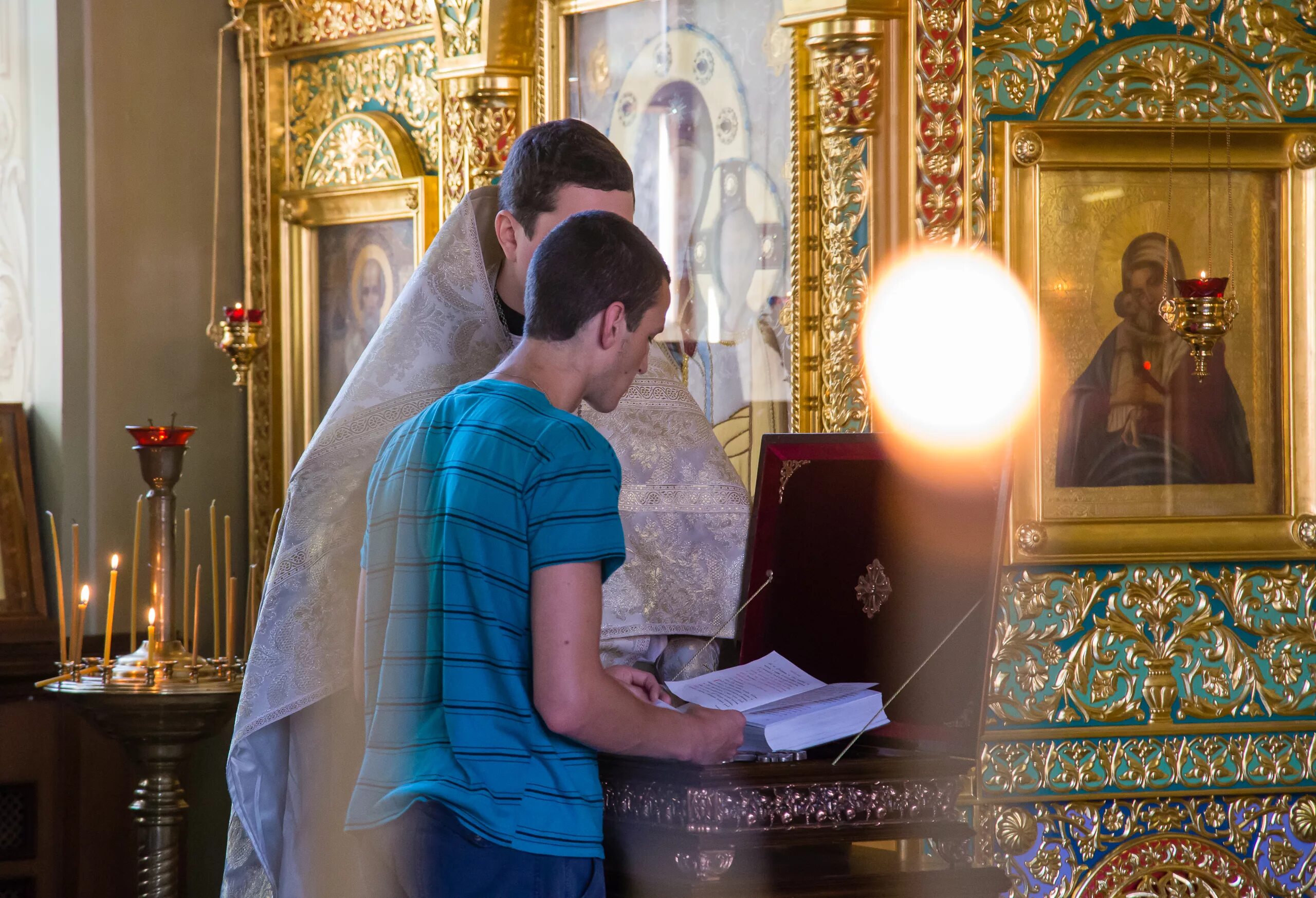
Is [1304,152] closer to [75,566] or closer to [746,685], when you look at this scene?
[746,685]

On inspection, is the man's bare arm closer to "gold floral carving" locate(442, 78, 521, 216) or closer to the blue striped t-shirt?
the blue striped t-shirt

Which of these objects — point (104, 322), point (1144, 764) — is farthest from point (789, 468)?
point (104, 322)

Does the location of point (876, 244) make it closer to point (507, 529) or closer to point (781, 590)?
point (781, 590)

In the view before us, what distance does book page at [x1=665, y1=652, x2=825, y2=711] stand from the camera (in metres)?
1.92

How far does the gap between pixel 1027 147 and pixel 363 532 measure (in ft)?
5.90

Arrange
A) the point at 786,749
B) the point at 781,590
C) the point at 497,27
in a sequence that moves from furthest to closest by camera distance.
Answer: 1. the point at 497,27
2. the point at 781,590
3. the point at 786,749

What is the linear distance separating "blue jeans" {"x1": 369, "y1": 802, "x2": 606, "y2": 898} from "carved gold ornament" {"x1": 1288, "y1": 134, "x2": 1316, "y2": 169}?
2.46 meters

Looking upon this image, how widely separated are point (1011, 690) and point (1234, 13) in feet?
4.94

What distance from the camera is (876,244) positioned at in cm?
330

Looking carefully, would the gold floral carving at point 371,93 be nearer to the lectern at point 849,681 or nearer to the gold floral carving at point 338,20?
the gold floral carving at point 338,20

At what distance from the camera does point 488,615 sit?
1.62m

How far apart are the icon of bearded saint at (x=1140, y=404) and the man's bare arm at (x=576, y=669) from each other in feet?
6.24

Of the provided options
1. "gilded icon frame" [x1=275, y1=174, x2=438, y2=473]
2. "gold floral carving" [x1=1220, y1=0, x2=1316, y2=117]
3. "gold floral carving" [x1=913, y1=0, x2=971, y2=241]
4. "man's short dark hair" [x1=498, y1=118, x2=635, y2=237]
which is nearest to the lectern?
"man's short dark hair" [x1=498, y1=118, x2=635, y2=237]

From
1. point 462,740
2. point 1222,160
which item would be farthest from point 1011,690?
point 462,740
